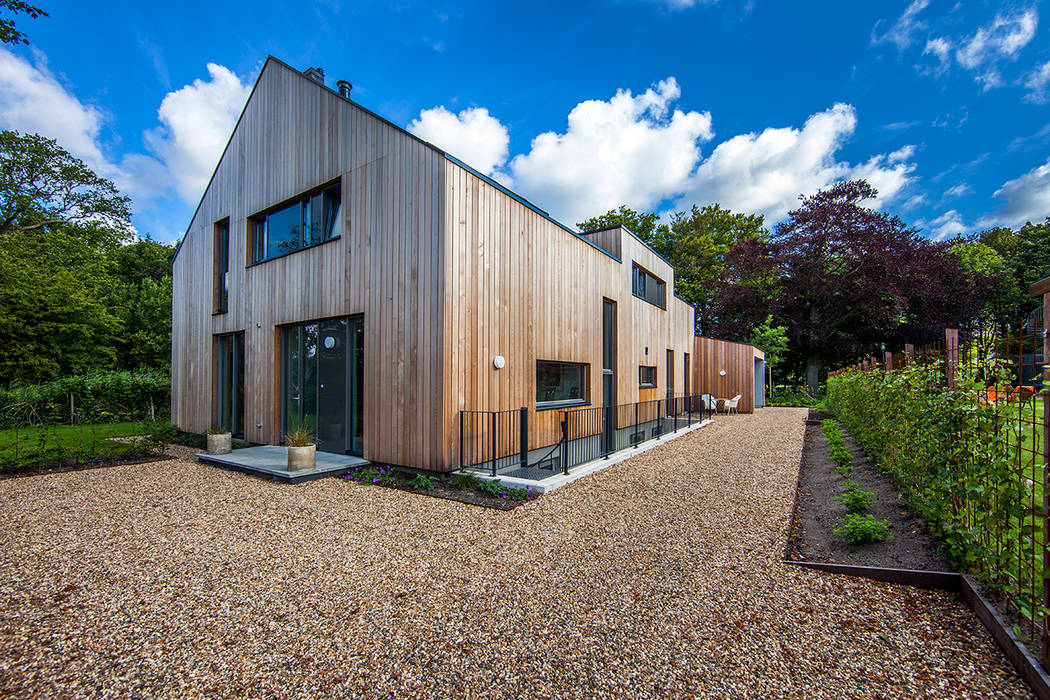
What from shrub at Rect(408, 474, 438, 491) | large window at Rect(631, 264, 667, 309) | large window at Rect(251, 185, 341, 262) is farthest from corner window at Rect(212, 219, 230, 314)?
large window at Rect(631, 264, 667, 309)

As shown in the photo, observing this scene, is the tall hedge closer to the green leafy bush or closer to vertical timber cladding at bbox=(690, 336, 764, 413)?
the green leafy bush

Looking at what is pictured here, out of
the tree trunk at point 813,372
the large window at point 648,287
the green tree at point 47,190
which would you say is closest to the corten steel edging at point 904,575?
the large window at point 648,287

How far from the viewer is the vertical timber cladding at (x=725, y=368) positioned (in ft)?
54.9

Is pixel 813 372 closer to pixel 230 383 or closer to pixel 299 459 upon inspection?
pixel 299 459

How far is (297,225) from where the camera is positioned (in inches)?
304

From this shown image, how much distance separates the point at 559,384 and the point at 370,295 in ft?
11.8

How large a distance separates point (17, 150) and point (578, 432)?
2448 centimetres

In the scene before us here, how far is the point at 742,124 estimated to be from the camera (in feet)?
55.3

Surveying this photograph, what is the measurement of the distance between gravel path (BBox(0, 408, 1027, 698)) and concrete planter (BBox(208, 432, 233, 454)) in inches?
98.7

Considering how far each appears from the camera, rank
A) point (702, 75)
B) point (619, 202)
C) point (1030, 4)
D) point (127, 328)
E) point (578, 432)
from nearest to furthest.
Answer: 1. point (1030, 4)
2. point (578, 432)
3. point (702, 75)
4. point (127, 328)
5. point (619, 202)

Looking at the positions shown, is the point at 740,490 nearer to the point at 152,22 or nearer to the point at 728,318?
the point at 152,22

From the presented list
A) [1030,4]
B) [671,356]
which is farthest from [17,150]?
[1030,4]

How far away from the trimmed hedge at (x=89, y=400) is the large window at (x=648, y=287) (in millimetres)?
14274

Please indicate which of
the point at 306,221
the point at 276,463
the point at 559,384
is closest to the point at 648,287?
the point at 559,384
